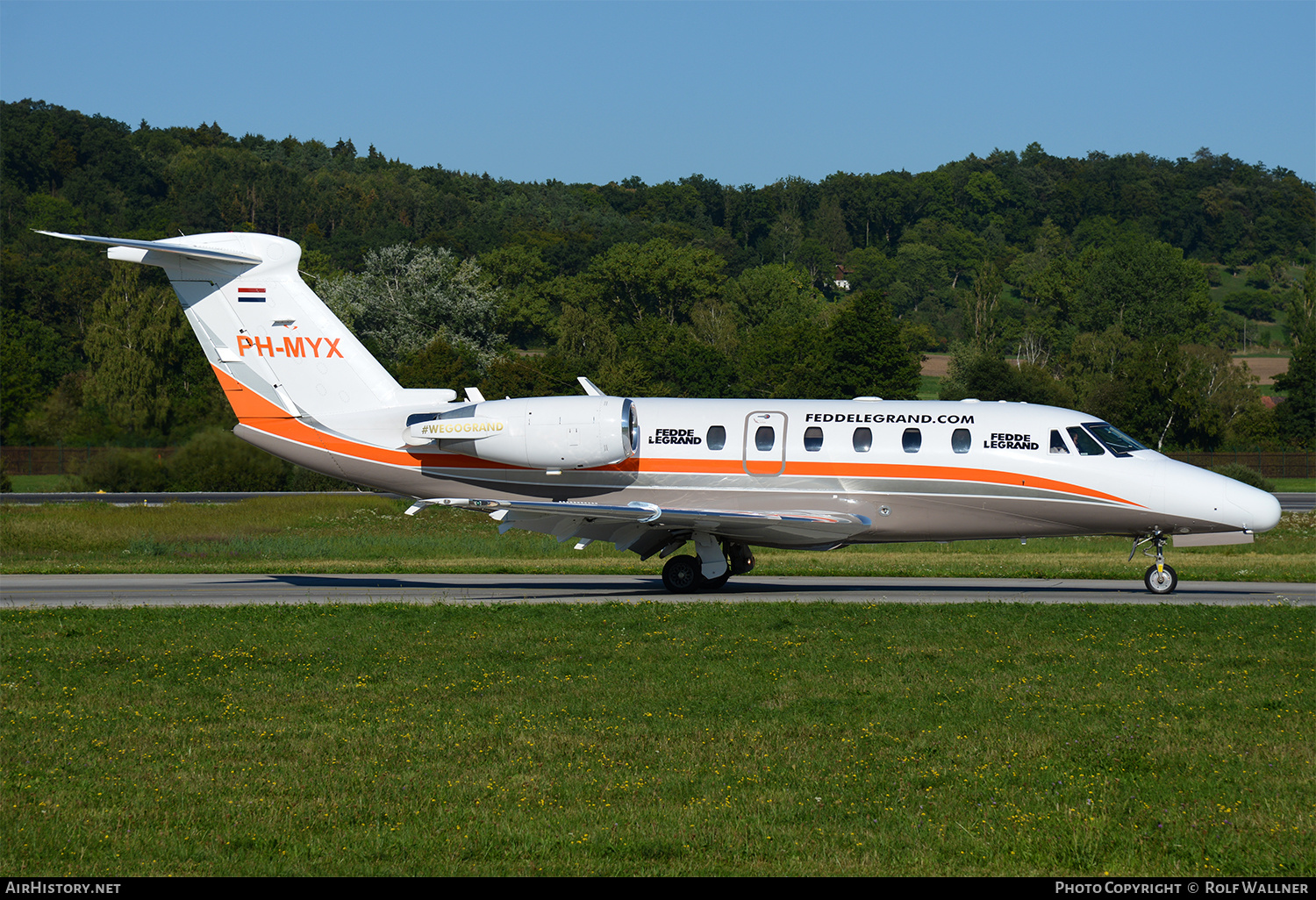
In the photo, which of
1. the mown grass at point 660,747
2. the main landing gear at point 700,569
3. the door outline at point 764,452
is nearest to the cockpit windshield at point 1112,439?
the mown grass at point 660,747

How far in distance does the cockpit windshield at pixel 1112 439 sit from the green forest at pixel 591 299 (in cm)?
2691

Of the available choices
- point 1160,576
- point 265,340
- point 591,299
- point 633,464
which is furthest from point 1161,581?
point 591,299

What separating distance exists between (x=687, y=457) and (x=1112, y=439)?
771cm

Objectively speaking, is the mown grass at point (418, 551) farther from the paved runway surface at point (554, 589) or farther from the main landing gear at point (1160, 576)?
the main landing gear at point (1160, 576)

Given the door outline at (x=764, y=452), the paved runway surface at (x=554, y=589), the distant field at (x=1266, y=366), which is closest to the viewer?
the paved runway surface at (x=554, y=589)

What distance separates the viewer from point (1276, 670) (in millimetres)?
14820

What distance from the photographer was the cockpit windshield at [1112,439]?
22.6 meters

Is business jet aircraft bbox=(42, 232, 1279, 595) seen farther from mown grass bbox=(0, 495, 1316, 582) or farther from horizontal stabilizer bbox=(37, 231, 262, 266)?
mown grass bbox=(0, 495, 1316, 582)

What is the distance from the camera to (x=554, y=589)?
80.0ft

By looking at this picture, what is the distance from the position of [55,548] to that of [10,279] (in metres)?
81.0

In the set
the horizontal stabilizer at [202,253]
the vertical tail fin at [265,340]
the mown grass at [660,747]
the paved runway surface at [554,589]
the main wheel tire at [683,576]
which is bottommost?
the paved runway surface at [554,589]

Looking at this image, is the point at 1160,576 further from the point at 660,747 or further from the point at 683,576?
the point at 660,747

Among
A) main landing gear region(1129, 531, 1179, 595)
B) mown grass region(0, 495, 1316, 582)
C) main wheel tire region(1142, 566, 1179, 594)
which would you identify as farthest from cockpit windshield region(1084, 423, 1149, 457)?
mown grass region(0, 495, 1316, 582)

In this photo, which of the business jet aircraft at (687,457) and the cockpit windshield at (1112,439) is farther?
the cockpit windshield at (1112,439)
